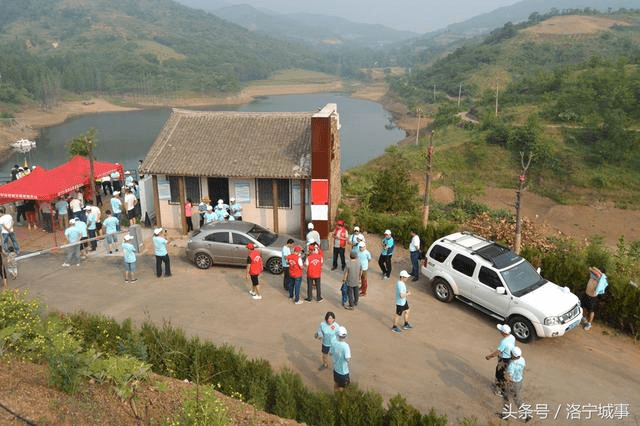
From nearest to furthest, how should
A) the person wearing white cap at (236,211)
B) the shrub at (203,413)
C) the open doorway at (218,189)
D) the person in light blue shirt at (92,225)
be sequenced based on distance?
1. the shrub at (203,413)
2. the person in light blue shirt at (92,225)
3. the person wearing white cap at (236,211)
4. the open doorway at (218,189)

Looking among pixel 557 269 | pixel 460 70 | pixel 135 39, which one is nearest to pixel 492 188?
pixel 557 269

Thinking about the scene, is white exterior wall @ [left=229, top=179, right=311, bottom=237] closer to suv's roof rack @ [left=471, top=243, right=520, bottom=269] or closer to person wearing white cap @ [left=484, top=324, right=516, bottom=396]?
suv's roof rack @ [left=471, top=243, right=520, bottom=269]

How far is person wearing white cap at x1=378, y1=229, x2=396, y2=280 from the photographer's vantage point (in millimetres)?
14984

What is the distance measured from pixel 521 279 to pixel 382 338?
3674 millimetres

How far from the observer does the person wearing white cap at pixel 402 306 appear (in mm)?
11891

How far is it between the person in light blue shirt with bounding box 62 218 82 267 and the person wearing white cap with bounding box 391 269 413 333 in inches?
388

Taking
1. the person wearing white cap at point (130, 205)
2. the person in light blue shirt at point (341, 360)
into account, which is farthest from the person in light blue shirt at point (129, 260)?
the person in light blue shirt at point (341, 360)

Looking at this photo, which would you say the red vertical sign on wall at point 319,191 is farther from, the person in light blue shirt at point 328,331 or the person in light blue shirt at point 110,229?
the person in light blue shirt at point 328,331

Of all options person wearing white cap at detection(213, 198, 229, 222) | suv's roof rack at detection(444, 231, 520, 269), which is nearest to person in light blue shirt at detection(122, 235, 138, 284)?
person wearing white cap at detection(213, 198, 229, 222)

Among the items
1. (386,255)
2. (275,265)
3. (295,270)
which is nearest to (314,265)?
(295,270)

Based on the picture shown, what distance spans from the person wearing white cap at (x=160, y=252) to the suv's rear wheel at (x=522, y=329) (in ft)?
31.3

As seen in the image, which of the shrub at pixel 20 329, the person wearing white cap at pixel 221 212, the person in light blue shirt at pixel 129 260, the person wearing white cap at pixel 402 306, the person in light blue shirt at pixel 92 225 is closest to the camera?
the shrub at pixel 20 329

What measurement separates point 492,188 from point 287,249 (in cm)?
2828

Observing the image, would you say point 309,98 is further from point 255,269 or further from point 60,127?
point 255,269
